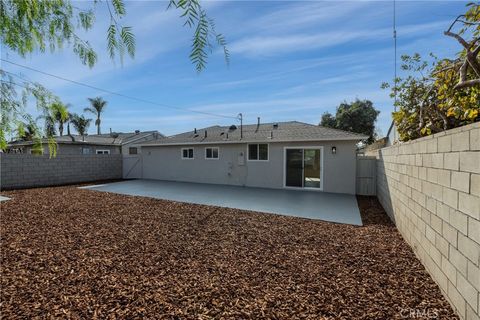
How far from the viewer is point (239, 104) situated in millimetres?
18188

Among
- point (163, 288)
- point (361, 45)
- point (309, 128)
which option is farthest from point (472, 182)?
point (309, 128)

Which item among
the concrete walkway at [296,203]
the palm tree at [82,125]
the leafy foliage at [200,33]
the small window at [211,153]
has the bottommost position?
the concrete walkway at [296,203]

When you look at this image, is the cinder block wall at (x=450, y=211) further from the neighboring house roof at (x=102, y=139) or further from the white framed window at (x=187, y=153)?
the neighboring house roof at (x=102, y=139)

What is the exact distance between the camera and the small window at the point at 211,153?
1432 centimetres

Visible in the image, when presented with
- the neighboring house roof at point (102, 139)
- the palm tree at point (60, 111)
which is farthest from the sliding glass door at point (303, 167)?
the neighboring house roof at point (102, 139)

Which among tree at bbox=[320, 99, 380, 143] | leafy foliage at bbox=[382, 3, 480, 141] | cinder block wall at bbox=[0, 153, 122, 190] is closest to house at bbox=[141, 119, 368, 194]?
cinder block wall at bbox=[0, 153, 122, 190]

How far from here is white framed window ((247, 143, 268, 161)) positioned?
1278cm

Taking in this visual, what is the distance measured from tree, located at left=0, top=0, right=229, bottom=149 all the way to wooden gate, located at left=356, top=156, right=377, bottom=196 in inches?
413

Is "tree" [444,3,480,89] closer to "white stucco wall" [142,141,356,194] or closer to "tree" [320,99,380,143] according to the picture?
"white stucco wall" [142,141,356,194]

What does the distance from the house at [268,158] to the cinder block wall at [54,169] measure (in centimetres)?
367

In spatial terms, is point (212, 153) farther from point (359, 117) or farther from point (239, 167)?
point (359, 117)

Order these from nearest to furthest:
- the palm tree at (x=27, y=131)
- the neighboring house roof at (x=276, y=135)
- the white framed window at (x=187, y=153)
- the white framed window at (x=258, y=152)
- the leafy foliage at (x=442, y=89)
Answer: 1. the palm tree at (x=27, y=131)
2. the leafy foliage at (x=442, y=89)
3. the neighboring house roof at (x=276, y=135)
4. the white framed window at (x=258, y=152)
5. the white framed window at (x=187, y=153)

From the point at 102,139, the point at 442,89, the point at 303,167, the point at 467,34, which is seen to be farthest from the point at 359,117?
the point at 102,139

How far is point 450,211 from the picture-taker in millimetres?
2764
